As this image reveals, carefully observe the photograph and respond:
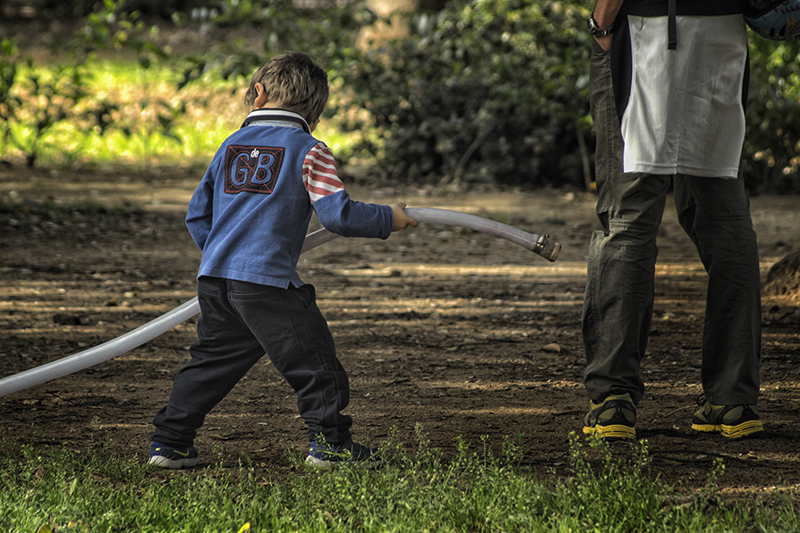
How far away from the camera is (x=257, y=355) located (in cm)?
277

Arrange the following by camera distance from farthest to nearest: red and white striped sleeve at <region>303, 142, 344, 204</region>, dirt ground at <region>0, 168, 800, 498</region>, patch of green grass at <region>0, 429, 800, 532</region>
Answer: dirt ground at <region>0, 168, 800, 498</region>, red and white striped sleeve at <region>303, 142, 344, 204</region>, patch of green grass at <region>0, 429, 800, 532</region>

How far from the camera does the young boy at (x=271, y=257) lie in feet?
8.48

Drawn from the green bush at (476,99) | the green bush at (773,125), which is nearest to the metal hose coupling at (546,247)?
the green bush at (773,125)

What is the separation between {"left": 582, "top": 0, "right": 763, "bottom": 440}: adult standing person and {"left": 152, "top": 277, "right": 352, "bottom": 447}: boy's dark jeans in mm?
952

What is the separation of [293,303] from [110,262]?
3.74 metres

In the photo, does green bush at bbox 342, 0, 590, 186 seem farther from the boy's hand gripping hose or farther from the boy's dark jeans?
the boy's dark jeans

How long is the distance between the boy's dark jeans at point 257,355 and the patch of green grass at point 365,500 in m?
0.16

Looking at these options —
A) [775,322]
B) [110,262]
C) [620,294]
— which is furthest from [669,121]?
[110,262]

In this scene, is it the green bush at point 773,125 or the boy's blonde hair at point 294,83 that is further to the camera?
the green bush at point 773,125

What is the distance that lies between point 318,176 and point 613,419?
1297 millimetres

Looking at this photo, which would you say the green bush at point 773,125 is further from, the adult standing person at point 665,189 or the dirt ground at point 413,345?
the adult standing person at point 665,189

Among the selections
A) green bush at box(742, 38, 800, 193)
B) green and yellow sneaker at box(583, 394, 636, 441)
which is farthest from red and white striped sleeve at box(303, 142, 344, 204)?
green bush at box(742, 38, 800, 193)

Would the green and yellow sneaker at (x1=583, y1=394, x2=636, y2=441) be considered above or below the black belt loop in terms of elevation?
below

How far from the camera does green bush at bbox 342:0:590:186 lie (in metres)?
8.98
